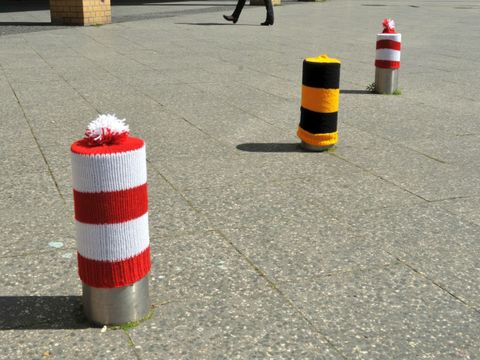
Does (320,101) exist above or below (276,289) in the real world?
above

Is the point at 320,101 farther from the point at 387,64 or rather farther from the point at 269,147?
the point at 387,64

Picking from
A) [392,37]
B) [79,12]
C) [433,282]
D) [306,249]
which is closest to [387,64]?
[392,37]

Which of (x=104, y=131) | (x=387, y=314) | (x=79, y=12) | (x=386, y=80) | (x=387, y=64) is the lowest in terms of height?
(x=387, y=314)

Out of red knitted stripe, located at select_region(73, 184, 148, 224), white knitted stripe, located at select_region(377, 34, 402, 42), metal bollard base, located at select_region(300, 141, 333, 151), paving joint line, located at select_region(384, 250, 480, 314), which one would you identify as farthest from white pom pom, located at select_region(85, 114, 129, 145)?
white knitted stripe, located at select_region(377, 34, 402, 42)

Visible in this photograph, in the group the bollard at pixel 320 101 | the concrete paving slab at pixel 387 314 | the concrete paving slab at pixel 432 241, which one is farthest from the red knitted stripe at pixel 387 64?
the concrete paving slab at pixel 387 314

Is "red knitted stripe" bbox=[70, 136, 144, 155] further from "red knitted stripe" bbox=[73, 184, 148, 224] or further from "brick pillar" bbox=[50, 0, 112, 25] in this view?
"brick pillar" bbox=[50, 0, 112, 25]

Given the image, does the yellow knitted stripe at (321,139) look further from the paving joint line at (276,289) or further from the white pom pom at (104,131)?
the white pom pom at (104,131)

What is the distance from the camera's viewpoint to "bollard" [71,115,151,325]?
2.91 metres

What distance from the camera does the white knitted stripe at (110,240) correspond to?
3000mm

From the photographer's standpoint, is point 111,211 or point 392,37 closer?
point 111,211

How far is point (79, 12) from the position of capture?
1722cm

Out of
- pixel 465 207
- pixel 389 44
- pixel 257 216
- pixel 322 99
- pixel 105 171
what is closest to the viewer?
pixel 105 171

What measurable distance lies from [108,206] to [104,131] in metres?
0.33

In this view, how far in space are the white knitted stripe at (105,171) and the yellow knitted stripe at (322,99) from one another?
337 centimetres
